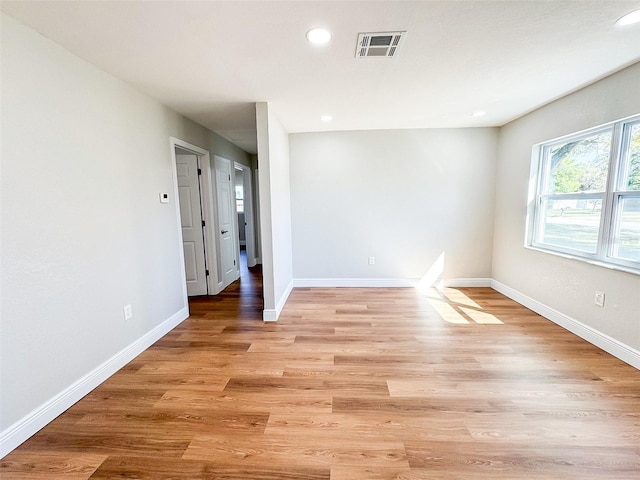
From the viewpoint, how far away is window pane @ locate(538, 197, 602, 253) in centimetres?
266

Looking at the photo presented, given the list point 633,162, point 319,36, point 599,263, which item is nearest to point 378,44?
point 319,36

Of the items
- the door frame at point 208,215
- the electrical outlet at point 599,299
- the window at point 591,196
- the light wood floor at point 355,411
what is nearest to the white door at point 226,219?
the door frame at point 208,215

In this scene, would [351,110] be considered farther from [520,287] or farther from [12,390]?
[12,390]

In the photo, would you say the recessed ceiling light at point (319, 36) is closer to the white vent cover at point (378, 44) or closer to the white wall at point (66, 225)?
the white vent cover at point (378, 44)

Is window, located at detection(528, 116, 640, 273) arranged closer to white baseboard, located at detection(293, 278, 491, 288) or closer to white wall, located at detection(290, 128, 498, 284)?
white wall, located at detection(290, 128, 498, 284)

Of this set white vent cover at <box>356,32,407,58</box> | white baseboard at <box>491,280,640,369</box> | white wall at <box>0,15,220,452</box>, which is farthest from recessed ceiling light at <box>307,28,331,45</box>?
white baseboard at <box>491,280,640,369</box>

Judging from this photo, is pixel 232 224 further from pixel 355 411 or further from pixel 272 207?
pixel 355 411

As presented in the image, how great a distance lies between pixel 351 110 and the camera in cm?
320

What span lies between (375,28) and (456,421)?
2.47m

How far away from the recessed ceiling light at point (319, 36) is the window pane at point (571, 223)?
2879 mm

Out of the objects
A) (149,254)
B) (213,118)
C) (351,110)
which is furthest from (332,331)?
(213,118)

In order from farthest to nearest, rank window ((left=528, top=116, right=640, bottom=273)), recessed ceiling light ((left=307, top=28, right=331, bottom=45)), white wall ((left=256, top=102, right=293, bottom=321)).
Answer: white wall ((left=256, top=102, right=293, bottom=321)), window ((left=528, top=116, right=640, bottom=273)), recessed ceiling light ((left=307, top=28, right=331, bottom=45))

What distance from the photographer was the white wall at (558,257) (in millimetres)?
2264

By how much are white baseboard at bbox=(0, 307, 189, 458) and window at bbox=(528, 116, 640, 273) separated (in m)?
4.29
